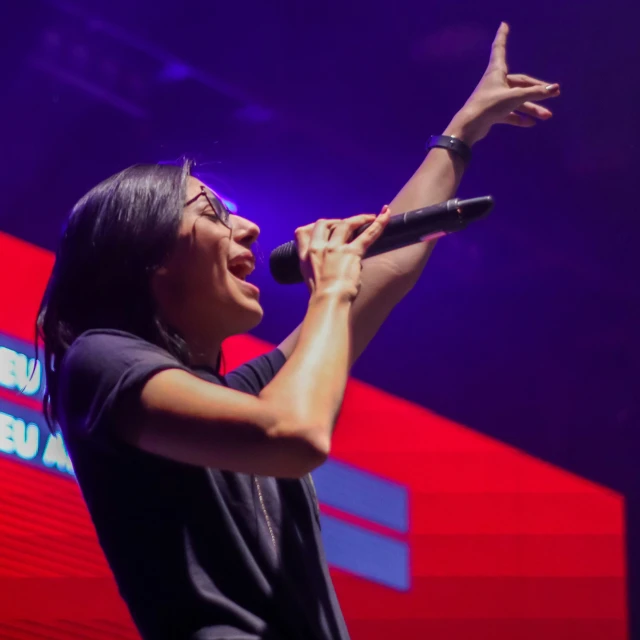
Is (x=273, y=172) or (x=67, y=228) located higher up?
(x=273, y=172)

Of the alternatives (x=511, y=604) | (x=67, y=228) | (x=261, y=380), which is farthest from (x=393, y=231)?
(x=511, y=604)

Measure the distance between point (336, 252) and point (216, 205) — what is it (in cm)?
22

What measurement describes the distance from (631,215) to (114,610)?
1.45m

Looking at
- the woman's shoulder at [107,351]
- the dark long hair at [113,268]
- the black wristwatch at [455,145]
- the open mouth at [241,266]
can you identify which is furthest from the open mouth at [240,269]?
the black wristwatch at [455,145]

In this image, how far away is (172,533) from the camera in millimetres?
993

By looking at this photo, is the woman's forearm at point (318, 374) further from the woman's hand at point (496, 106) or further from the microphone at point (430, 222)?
the woman's hand at point (496, 106)

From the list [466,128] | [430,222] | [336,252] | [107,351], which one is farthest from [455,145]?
[107,351]

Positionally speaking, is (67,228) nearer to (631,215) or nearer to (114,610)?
(114,610)

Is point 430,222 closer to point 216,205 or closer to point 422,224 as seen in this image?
point 422,224

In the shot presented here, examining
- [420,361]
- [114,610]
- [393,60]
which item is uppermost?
[393,60]

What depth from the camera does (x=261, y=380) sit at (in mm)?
1336

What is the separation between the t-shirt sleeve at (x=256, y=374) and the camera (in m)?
1.31

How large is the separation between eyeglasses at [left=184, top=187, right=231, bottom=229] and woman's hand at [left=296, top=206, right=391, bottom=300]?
118mm

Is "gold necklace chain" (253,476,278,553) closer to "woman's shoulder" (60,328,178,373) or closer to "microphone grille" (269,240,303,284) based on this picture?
"woman's shoulder" (60,328,178,373)
